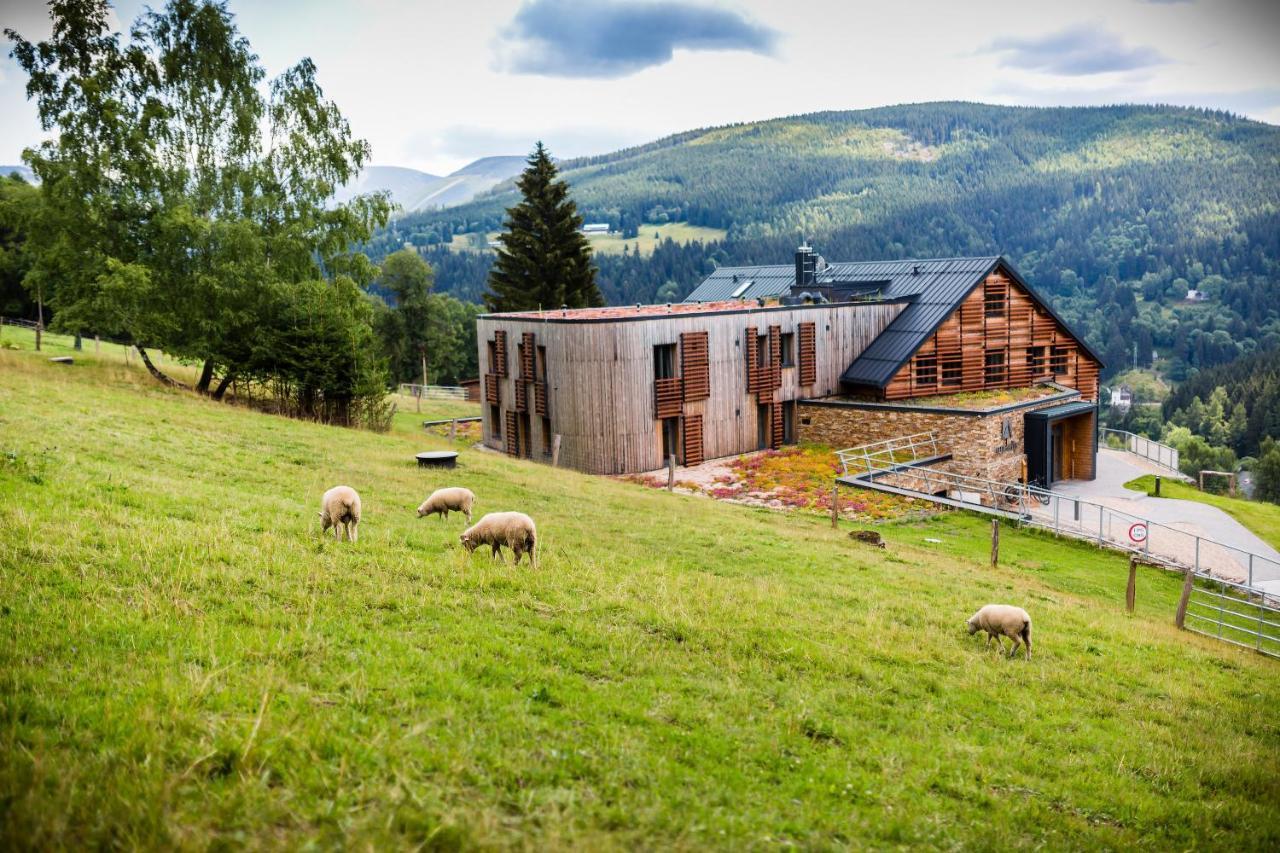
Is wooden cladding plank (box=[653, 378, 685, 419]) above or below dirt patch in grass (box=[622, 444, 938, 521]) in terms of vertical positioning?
above

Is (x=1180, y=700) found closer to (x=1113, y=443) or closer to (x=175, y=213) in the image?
(x=175, y=213)

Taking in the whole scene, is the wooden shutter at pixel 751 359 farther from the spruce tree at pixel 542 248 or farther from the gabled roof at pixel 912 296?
the spruce tree at pixel 542 248

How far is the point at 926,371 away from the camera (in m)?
41.3

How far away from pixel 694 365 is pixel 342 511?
24281mm

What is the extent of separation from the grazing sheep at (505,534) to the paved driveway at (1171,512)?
70.0ft

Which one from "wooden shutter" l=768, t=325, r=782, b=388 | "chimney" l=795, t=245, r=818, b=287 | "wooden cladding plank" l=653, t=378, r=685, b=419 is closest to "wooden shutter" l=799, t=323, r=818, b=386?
"wooden shutter" l=768, t=325, r=782, b=388

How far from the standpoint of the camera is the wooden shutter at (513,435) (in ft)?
129

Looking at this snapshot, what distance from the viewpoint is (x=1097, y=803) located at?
8.32 metres

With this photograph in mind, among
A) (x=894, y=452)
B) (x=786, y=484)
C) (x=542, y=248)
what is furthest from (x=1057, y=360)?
(x=542, y=248)

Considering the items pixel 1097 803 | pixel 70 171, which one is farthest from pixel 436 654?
pixel 70 171

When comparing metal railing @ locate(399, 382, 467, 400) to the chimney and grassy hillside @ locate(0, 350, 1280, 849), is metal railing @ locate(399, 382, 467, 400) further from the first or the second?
grassy hillside @ locate(0, 350, 1280, 849)

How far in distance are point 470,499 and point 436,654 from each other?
26.5ft

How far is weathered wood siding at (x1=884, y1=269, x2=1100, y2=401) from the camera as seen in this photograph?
135 ft

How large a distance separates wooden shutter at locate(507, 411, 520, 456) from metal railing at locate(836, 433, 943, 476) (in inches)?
547
